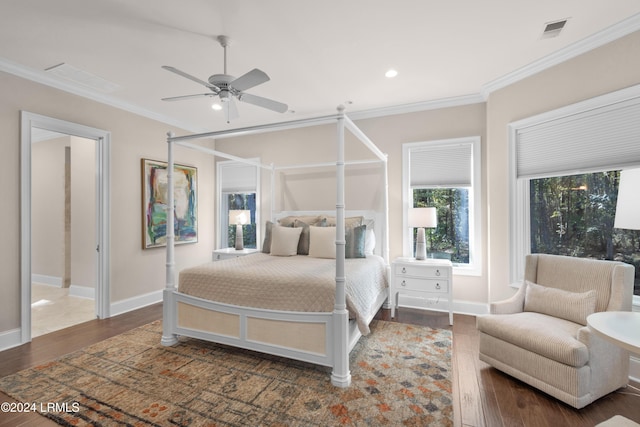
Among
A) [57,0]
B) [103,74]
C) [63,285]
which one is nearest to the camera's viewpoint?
[57,0]

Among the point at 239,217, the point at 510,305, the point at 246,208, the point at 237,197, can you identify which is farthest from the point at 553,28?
the point at 237,197

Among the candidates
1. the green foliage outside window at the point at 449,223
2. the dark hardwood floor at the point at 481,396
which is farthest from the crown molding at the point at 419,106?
the dark hardwood floor at the point at 481,396

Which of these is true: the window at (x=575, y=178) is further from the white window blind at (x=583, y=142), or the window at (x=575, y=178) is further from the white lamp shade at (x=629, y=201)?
the white lamp shade at (x=629, y=201)

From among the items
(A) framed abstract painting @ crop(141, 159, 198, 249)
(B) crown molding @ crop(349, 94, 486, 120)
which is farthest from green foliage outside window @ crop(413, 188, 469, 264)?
(A) framed abstract painting @ crop(141, 159, 198, 249)

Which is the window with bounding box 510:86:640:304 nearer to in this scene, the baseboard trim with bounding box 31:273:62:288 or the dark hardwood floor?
the dark hardwood floor

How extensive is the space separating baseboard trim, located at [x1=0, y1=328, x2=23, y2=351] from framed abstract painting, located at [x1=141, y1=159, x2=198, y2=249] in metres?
1.57

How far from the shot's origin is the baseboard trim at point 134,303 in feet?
12.9

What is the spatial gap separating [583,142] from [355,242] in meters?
2.40

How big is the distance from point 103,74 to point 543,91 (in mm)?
4508

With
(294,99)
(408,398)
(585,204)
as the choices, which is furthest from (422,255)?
(294,99)

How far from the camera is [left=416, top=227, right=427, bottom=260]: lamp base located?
3.82 metres

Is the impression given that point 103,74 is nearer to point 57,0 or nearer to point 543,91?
point 57,0

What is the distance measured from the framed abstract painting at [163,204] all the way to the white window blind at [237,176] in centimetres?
53

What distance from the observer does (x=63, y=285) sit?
5238mm
